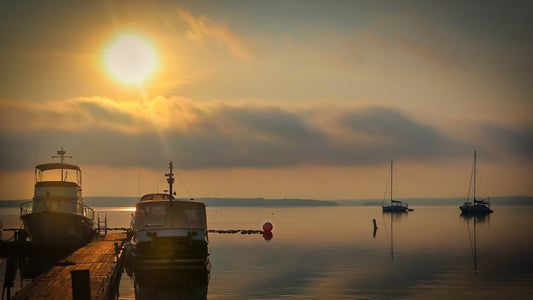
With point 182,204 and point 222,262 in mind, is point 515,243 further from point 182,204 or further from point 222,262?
point 182,204

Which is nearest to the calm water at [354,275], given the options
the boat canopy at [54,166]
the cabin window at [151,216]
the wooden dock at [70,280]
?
the wooden dock at [70,280]

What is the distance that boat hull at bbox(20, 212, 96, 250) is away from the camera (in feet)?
196

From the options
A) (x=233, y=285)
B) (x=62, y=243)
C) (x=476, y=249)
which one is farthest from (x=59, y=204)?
(x=476, y=249)

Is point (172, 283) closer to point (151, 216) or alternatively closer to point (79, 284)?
point (151, 216)

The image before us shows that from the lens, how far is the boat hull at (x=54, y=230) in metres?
59.6

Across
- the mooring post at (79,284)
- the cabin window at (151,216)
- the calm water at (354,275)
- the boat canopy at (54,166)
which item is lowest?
the calm water at (354,275)

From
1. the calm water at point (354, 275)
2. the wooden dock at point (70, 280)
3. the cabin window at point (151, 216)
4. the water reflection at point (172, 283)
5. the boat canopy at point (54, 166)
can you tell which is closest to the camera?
the wooden dock at point (70, 280)

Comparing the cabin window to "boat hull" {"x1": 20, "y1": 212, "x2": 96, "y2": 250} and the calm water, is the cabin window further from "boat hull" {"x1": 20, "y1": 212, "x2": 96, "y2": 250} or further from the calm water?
"boat hull" {"x1": 20, "y1": 212, "x2": 96, "y2": 250}

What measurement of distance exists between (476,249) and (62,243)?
4449 cm

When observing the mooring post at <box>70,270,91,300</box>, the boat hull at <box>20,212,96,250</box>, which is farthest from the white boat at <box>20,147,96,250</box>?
the mooring post at <box>70,270,91,300</box>

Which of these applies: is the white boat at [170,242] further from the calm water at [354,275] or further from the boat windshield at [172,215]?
the calm water at [354,275]

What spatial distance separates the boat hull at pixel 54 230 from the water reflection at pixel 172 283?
56.8 ft

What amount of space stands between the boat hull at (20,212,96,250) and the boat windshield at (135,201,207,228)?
1532 cm

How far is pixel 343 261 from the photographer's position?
6134cm
